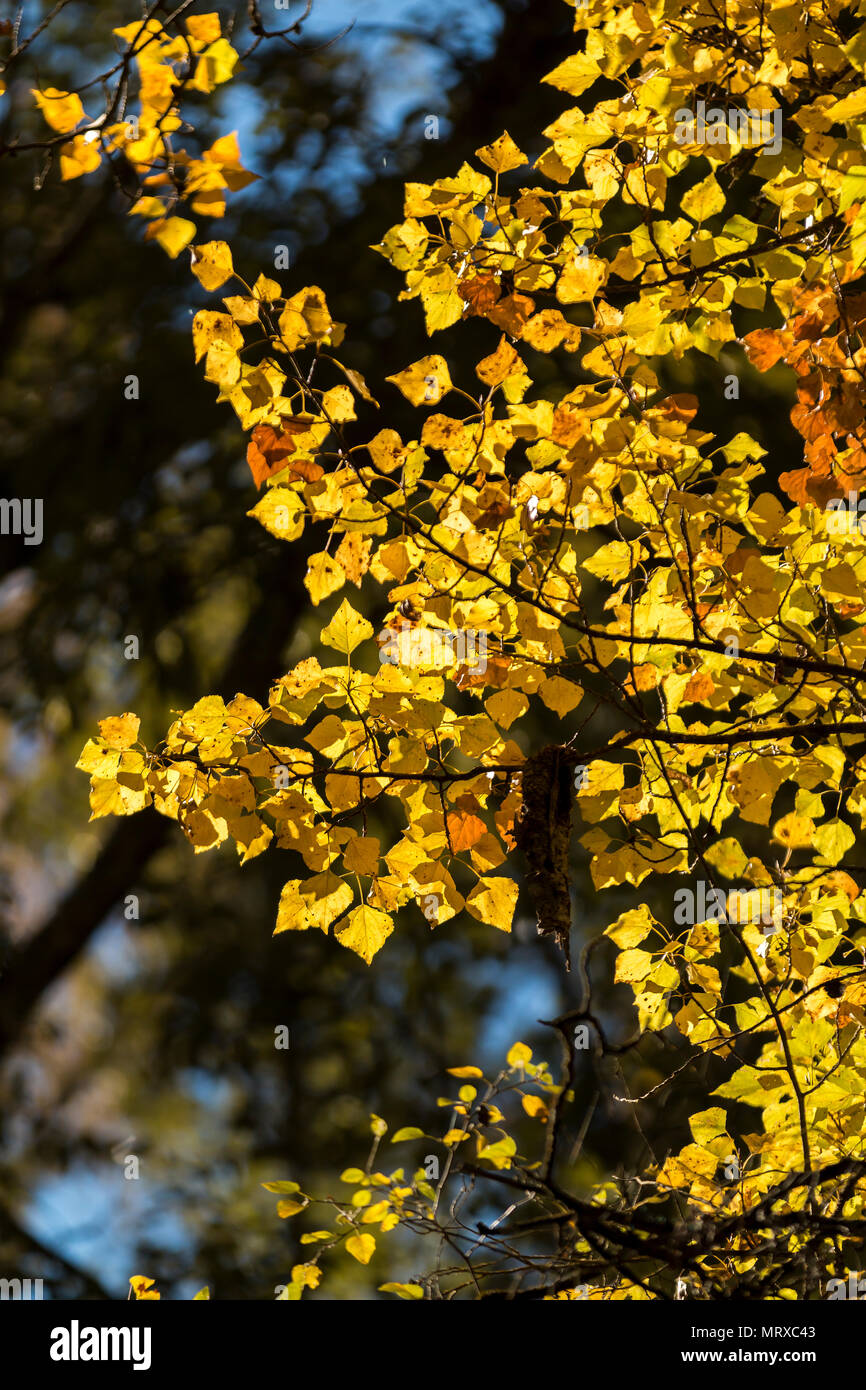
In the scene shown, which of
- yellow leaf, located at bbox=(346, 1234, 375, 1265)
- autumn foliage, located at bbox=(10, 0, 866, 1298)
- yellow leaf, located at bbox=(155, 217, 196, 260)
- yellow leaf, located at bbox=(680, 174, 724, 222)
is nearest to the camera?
yellow leaf, located at bbox=(155, 217, 196, 260)

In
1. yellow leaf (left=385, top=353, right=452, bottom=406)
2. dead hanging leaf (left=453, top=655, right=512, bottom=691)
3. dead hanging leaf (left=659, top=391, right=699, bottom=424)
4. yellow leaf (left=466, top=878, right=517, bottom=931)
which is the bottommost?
yellow leaf (left=466, top=878, right=517, bottom=931)

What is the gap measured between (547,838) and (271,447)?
857 millimetres

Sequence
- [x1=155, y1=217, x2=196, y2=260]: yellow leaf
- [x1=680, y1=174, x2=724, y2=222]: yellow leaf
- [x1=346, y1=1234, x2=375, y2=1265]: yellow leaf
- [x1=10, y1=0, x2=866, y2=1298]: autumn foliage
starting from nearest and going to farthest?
1. [x1=155, y1=217, x2=196, y2=260]: yellow leaf
2. [x1=10, y1=0, x2=866, y2=1298]: autumn foliage
3. [x1=680, y1=174, x2=724, y2=222]: yellow leaf
4. [x1=346, y1=1234, x2=375, y2=1265]: yellow leaf

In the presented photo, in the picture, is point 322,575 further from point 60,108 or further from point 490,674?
point 60,108

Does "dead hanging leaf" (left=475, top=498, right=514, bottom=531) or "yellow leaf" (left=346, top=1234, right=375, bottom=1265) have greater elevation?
"dead hanging leaf" (left=475, top=498, right=514, bottom=531)

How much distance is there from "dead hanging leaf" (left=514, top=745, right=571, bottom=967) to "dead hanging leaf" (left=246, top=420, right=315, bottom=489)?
0.69 metres

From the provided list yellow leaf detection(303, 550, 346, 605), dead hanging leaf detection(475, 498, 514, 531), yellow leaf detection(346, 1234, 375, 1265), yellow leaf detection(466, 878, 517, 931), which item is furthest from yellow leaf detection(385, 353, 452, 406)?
yellow leaf detection(346, 1234, 375, 1265)

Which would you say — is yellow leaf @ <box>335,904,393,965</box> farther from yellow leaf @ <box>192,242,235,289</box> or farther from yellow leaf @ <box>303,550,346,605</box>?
yellow leaf @ <box>192,242,235,289</box>

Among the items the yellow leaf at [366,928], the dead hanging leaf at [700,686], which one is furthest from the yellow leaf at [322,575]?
the dead hanging leaf at [700,686]

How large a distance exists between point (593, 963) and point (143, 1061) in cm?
302

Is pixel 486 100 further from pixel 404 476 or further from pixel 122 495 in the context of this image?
pixel 404 476

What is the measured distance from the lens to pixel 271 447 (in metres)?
1.80

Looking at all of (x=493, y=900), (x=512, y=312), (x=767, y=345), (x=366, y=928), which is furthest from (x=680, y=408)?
(x=366, y=928)

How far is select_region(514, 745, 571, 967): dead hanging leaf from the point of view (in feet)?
6.51
